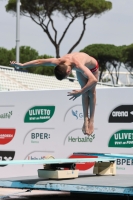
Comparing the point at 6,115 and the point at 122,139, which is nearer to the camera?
the point at 122,139

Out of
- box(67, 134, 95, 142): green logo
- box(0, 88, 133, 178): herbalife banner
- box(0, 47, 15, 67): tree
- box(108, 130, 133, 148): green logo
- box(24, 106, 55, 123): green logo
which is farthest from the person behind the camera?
box(0, 47, 15, 67): tree

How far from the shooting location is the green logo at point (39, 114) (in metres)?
10.6

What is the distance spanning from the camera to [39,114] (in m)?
10.8

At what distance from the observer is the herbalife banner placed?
9805 mm

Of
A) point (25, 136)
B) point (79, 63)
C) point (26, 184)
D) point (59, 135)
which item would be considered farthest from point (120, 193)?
point (25, 136)

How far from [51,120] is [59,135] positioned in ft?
1.19

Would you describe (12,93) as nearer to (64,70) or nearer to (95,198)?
(95,198)

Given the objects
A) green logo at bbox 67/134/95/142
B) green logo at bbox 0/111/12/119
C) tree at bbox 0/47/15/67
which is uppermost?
tree at bbox 0/47/15/67

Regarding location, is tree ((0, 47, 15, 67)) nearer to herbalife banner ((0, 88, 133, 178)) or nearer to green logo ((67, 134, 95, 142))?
herbalife banner ((0, 88, 133, 178))

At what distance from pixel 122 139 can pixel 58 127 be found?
1499 mm

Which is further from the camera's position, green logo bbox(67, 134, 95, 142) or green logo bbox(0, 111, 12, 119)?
green logo bbox(0, 111, 12, 119)

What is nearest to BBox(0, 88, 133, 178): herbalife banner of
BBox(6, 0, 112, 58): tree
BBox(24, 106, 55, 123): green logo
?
BBox(24, 106, 55, 123): green logo

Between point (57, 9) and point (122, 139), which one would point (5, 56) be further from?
point (122, 139)

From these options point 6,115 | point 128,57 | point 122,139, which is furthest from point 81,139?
point 128,57
